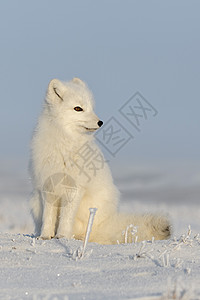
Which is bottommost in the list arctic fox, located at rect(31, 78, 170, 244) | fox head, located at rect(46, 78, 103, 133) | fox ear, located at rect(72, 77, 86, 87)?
arctic fox, located at rect(31, 78, 170, 244)

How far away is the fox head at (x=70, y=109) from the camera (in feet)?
18.0

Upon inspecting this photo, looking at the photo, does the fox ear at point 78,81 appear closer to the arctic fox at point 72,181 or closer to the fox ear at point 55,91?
the arctic fox at point 72,181

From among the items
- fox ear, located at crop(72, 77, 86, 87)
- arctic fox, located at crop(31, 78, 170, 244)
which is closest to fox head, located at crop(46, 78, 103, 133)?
arctic fox, located at crop(31, 78, 170, 244)

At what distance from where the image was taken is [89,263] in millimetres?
3389

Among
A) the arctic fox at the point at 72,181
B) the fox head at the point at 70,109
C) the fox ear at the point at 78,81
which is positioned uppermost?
the fox ear at the point at 78,81

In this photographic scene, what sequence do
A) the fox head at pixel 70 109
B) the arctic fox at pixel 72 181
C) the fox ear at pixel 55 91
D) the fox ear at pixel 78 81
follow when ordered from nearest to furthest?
the arctic fox at pixel 72 181
the fox head at pixel 70 109
the fox ear at pixel 55 91
the fox ear at pixel 78 81

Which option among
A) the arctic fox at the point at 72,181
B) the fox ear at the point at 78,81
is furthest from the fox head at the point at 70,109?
the fox ear at the point at 78,81

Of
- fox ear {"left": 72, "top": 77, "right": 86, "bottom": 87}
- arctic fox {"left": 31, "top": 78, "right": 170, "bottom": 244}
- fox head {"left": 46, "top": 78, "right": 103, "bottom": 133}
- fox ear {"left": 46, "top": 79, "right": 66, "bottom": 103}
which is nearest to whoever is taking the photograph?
arctic fox {"left": 31, "top": 78, "right": 170, "bottom": 244}

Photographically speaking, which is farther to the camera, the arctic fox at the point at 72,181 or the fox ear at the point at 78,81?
the fox ear at the point at 78,81

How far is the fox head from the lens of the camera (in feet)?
18.0

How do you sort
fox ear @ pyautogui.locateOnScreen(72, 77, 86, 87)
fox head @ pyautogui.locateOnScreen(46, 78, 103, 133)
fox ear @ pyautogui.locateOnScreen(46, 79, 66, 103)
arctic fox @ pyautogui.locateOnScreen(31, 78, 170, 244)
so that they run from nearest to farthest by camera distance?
arctic fox @ pyautogui.locateOnScreen(31, 78, 170, 244) < fox head @ pyautogui.locateOnScreen(46, 78, 103, 133) < fox ear @ pyautogui.locateOnScreen(46, 79, 66, 103) < fox ear @ pyautogui.locateOnScreen(72, 77, 86, 87)

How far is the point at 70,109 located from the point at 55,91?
308mm

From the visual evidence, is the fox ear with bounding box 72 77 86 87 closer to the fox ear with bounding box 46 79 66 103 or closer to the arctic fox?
the arctic fox

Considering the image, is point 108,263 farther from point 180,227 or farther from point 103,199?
point 180,227
